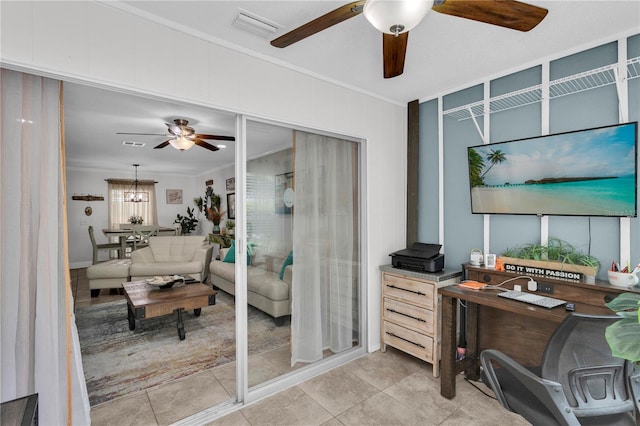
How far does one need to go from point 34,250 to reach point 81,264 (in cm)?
735

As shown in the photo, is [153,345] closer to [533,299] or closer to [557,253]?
[533,299]

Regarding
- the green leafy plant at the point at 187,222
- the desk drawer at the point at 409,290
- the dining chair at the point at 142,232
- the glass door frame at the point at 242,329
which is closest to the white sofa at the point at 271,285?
the glass door frame at the point at 242,329

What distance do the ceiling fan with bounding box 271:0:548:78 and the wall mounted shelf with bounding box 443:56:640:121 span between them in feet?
2.68

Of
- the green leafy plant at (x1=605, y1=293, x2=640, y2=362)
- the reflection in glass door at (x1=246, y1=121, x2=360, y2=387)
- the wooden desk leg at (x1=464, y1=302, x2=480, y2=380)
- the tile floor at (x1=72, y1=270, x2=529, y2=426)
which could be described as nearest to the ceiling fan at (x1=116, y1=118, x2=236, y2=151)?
the reflection in glass door at (x1=246, y1=121, x2=360, y2=387)

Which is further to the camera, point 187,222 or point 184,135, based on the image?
point 187,222

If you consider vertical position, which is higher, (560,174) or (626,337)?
(560,174)

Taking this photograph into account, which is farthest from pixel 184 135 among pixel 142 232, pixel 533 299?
pixel 142 232

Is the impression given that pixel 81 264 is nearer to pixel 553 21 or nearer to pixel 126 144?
pixel 126 144

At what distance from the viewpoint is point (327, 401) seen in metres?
2.33

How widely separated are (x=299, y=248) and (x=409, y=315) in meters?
1.17

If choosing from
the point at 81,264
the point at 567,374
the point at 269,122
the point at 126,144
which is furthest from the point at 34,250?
the point at 81,264

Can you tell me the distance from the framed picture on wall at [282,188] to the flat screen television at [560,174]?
1.62 m

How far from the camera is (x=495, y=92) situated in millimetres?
2738

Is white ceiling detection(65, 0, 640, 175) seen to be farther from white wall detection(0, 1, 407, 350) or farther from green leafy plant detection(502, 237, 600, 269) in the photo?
green leafy plant detection(502, 237, 600, 269)
